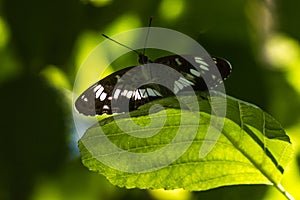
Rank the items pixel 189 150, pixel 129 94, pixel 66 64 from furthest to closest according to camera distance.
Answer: pixel 66 64 < pixel 129 94 < pixel 189 150

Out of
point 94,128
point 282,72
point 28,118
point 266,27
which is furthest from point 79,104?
point 266,27

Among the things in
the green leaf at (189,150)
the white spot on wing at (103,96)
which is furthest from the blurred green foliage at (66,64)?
the green leaf at (189,150)

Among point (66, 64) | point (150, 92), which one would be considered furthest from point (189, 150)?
point (66, 64)

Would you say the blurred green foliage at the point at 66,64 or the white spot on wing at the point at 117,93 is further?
the blurred green foliage at the point at 66,64

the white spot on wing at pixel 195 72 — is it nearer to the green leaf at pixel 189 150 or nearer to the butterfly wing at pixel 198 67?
the butterfly wing at pixel 198 67

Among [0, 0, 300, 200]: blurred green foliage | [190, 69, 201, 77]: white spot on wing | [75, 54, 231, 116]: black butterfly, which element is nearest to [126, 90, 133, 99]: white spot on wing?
[75, 54, 231, 116]: black butterfly

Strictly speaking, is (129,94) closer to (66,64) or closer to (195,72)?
(195,72)

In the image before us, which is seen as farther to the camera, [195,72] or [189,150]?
[195,72]

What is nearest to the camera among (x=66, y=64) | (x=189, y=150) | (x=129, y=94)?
(x=189, y=150)
